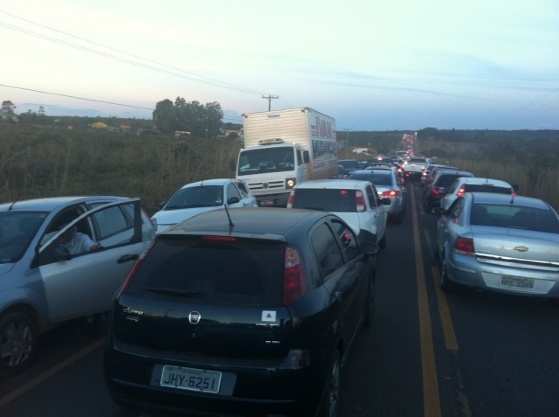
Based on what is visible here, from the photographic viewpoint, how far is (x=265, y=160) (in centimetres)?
1966

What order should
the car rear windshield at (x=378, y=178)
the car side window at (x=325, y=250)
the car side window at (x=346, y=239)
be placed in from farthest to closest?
the car rear windshield at (x=378, y=178) → the car side window at (x=346, y=239) → the car side window at (x=325, y=250)

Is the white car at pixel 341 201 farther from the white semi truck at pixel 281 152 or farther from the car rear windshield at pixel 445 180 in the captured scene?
the car rear windshield at pixel 445 180

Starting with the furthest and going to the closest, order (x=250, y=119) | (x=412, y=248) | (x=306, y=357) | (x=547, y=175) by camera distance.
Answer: (x=547, y=175), (x=250, y=119), (x=412, y=248), (x=306, y=357)

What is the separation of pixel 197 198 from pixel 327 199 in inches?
151

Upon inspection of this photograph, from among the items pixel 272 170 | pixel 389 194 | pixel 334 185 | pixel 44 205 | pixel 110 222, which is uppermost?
pixel 44 205

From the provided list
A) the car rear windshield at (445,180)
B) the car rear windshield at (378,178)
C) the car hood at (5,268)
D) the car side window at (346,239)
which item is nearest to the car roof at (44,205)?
the car hood at (5,268)

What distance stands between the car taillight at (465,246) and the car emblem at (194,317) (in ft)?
17.0

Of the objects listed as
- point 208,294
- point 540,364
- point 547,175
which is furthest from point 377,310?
point 547,175

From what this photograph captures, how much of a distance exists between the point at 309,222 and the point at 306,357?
4.26 ft

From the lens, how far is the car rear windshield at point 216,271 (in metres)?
3.77

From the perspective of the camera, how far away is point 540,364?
5.64 meters

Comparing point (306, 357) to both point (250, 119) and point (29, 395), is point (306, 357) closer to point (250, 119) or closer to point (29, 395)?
point (29, 395)

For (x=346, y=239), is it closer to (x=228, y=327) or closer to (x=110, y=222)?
(x=228, y=327)

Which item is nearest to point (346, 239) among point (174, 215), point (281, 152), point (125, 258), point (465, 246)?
point (125, 258)
